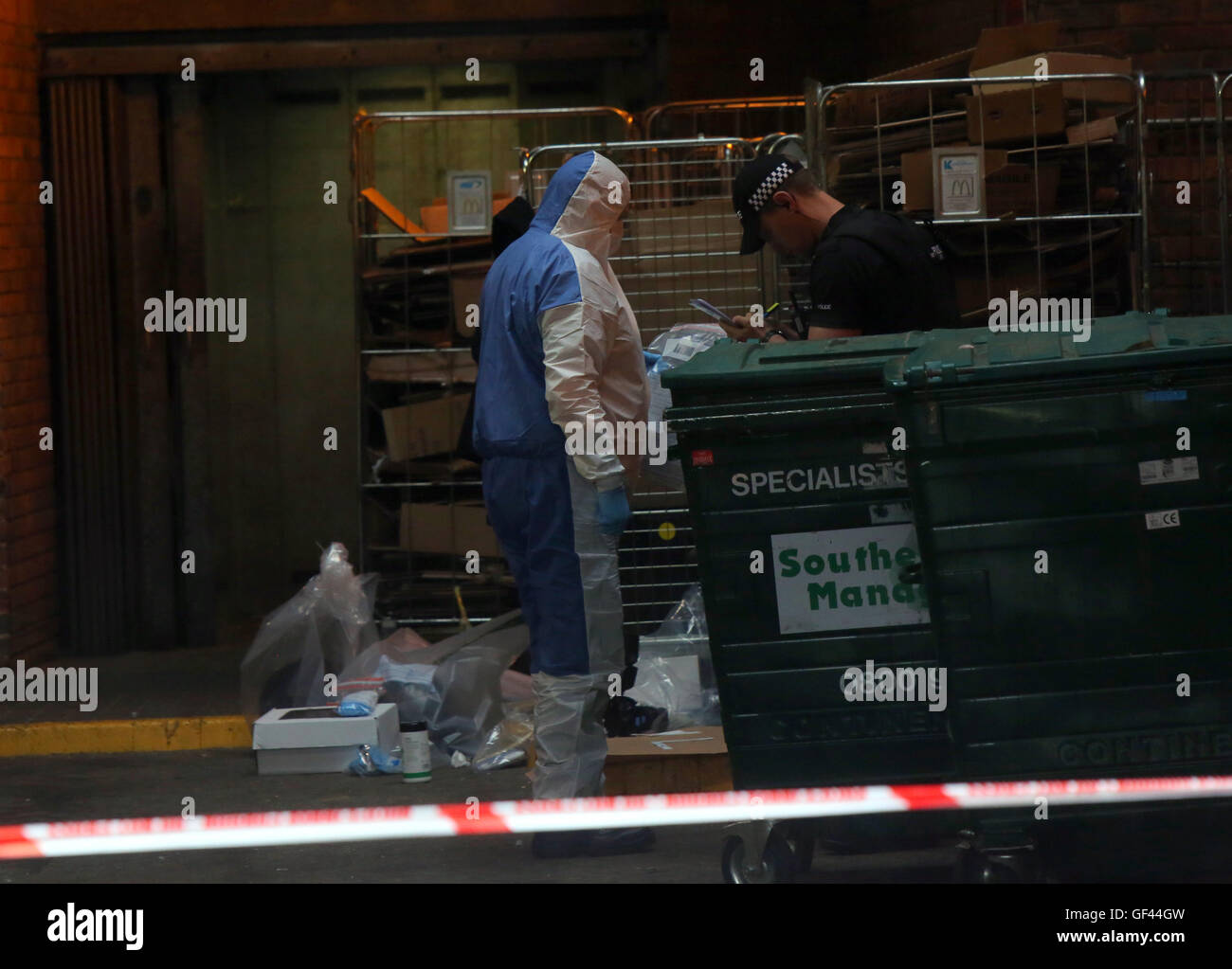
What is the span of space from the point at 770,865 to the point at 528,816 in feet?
3.76

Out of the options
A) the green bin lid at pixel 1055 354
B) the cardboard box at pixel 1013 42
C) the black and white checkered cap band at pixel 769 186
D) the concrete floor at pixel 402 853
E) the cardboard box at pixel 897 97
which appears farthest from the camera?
the cardboard box at pixel 897 97

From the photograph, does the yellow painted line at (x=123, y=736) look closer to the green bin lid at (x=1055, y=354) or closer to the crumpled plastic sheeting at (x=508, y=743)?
the crumpled plastic sheeting at (x=508, y=743)

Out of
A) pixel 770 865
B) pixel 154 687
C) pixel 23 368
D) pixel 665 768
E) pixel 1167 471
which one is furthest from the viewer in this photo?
pixel 23 368

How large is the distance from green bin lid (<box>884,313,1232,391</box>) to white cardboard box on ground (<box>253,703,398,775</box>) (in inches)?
111

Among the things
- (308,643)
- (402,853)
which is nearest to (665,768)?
(402,853)

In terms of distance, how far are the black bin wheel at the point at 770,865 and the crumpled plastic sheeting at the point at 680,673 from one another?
1172 mm

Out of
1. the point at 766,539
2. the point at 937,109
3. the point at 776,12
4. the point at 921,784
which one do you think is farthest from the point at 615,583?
the point at 776,12

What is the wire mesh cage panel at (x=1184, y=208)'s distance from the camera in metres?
6.77

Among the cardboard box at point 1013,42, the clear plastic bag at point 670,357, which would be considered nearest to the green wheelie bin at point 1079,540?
the clear plastic bag at point 670,357

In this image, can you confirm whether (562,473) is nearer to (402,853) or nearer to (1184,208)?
(402,853)

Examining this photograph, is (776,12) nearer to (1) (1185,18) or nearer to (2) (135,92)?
(1) (1185,18)

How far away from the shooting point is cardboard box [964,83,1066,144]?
6.25 m

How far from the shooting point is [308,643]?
676cm

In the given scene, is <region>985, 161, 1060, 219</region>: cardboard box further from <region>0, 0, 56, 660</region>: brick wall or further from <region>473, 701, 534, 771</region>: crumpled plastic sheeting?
<region>0, 0, 56, 660</region>: brick wall
